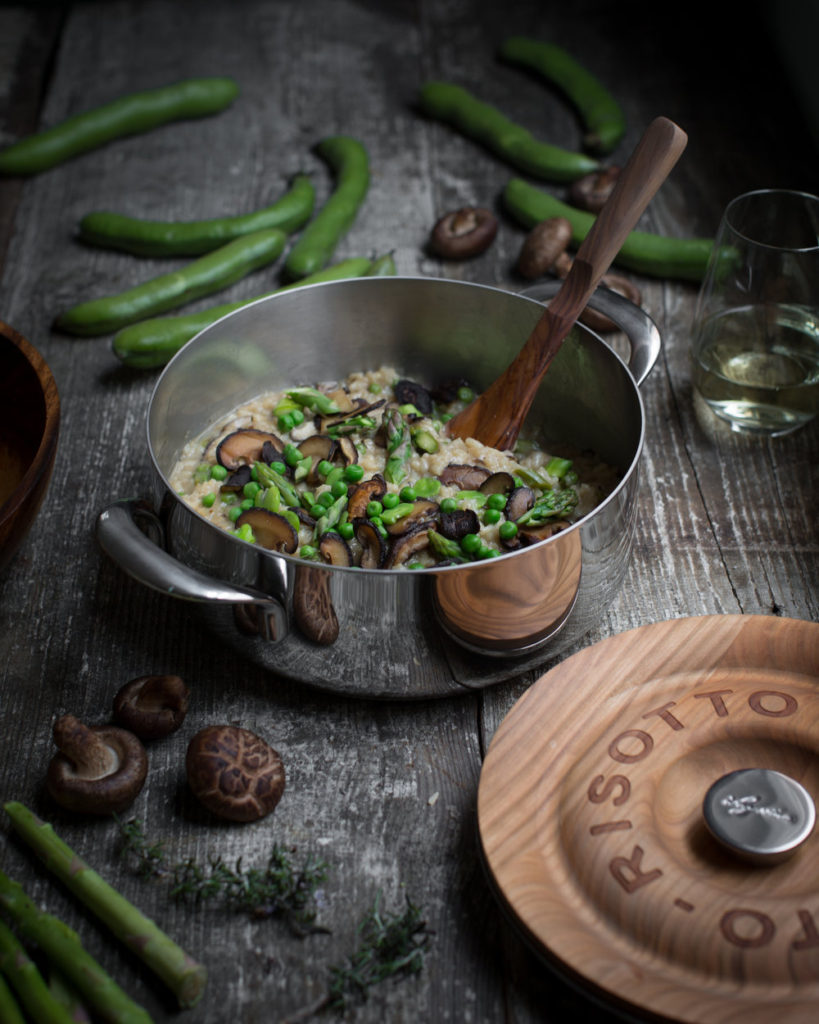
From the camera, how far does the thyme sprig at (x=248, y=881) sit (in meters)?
1.94

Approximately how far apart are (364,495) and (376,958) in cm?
111

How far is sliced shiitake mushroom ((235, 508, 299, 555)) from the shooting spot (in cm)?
241

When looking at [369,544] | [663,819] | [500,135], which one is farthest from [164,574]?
[500,135]

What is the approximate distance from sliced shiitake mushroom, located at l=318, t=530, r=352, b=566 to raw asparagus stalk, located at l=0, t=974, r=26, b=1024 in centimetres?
107

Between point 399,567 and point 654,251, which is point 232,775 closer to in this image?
point 399,567

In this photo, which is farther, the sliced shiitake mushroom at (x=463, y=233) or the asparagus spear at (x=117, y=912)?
the sliced shiitake mushroom at (x=463, y=233)

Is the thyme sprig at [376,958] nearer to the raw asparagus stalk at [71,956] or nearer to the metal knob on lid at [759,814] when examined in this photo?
the raw asparagus stalk at [71,956]

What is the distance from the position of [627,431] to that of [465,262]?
1.52m

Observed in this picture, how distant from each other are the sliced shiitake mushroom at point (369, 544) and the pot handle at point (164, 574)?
33cm

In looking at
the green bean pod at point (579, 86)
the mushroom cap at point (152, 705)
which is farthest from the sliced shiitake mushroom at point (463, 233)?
the mushroom cap at point (152, 705)

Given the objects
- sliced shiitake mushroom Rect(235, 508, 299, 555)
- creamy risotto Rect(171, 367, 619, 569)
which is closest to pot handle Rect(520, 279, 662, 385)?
creamy risotto Rect(171, 367, 619, 569)

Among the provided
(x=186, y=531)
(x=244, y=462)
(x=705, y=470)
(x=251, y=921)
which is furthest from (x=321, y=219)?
(x=251, y=921)

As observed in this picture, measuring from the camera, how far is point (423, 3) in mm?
5504

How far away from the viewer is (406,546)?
2355 mm
